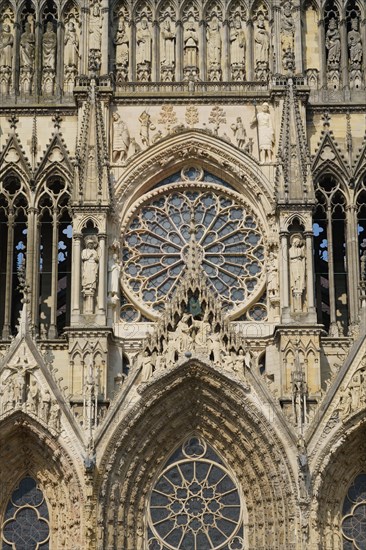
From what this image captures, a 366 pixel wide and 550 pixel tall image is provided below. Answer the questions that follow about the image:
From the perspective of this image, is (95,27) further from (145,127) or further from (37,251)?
(37,251)

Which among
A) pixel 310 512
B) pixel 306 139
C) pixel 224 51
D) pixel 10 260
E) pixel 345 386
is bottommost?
pixel 310 512

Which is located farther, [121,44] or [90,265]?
[121,44]

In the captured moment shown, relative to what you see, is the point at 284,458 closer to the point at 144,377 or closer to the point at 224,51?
the point at 144,377

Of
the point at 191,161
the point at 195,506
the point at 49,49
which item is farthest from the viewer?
the point at 49,49

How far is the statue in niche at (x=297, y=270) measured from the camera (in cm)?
2850

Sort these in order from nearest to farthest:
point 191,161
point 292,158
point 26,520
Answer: point 26,520 < point 292,158 < point 191,161

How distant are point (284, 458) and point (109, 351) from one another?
12.1 ft

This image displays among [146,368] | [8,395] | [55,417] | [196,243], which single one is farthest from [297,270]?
[8,395]

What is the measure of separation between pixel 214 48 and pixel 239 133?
1.94m

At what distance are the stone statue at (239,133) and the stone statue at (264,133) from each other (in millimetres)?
256

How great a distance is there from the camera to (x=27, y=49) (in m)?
30.9

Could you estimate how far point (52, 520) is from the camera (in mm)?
Answer: 27453

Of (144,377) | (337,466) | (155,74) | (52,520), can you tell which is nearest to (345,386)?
(337,466)

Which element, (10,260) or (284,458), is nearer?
(284,458)
